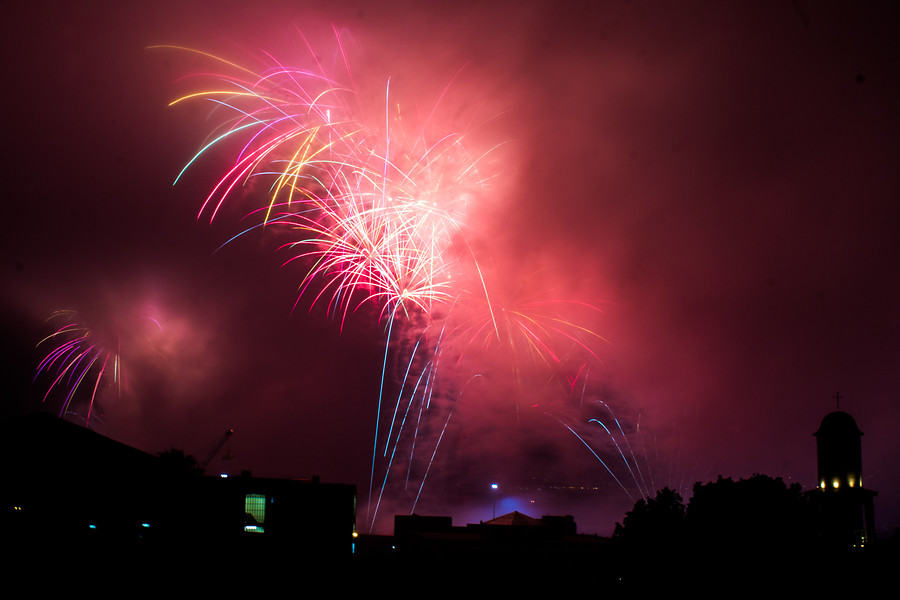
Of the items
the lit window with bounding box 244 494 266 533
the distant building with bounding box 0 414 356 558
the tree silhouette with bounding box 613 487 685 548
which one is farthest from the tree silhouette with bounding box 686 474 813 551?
the lit window with bounding box 244 494 266 533

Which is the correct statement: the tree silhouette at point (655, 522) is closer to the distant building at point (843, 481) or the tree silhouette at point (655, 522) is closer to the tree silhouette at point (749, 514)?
the tree silhouette at point (749, 514)

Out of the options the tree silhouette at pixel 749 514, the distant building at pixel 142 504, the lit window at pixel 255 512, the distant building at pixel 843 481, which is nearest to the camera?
the distant building at pixel 142 504

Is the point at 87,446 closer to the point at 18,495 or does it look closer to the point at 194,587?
the point at 18,495

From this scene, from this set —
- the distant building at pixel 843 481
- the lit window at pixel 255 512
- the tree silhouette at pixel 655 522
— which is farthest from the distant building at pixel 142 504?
the distant building at pixel 843 481

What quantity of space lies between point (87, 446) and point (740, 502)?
114 ft

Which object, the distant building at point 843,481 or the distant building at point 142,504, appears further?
the distant building at point 843,481

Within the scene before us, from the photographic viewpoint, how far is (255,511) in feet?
131

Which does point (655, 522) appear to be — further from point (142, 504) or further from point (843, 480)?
point (142, 504)

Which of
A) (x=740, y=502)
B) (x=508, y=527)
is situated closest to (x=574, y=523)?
(x=508, y=527)

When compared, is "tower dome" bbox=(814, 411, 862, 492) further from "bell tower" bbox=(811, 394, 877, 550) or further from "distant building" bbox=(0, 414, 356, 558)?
"distant building" bbox=(0, 414, 356, 558)

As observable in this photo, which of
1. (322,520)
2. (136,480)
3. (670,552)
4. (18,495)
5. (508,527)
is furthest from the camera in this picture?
(508,527)

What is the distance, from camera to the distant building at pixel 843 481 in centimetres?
5547

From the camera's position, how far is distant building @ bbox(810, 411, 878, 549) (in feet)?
182

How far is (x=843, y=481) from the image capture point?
184ft
